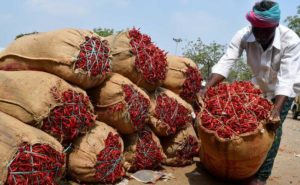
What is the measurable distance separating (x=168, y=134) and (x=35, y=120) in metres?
2.14

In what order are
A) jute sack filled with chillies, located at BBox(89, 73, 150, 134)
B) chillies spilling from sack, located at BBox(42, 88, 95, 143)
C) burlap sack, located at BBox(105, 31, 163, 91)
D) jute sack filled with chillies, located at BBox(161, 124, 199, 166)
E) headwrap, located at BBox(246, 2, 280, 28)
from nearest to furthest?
chillies spilling from sack, located at BBox(42, 88, 95, 143) → headwrap, located at BBox(246, 2, 280, 28) → jute sack filled with chillies, located at BBox(89, 73, 150, 134) → burlap sack, located at BBox(105, 31, 163, 91) → jute sack filled with chillies, located at BBox(161, 124, 199, 166)

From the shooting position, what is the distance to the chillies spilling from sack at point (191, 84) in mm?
5574

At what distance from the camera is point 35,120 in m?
3.52

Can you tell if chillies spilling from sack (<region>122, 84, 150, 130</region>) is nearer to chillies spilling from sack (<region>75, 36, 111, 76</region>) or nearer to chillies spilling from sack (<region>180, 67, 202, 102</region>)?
chillies spilling from sack (<region>75, 36, 111, 76</region>)

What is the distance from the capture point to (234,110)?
4.11 m

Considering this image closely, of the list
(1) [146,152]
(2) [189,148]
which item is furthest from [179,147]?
(1) [146,152]

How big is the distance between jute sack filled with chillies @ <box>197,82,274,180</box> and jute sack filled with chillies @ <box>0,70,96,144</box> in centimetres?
136

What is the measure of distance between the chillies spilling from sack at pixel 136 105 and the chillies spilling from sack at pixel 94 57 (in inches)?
15.2

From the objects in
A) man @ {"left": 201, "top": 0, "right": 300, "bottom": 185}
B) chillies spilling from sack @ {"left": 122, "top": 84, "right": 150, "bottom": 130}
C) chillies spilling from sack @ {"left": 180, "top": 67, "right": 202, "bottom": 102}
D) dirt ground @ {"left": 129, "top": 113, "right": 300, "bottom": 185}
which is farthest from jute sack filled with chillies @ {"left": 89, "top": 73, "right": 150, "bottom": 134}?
chillies spilling from sack @ {"left": 180, "top": 67, "right": 202, "bottom": 102}

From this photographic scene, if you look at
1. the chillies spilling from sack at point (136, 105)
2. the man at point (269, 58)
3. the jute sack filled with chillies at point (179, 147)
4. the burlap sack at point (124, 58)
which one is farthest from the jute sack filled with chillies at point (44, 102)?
the jute sack filled with chillies at point (179, 147)

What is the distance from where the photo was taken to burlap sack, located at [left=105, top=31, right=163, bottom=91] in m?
4.68

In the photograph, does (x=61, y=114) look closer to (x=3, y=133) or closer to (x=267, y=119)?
(x=3, y=133)

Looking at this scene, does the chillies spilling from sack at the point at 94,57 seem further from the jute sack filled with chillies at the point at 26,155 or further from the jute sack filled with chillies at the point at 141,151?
the jute sack filled with chillies at the point at 141,151

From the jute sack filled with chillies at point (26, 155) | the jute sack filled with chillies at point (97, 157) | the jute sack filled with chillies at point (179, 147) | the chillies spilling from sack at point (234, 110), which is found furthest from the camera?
the jute sack filled with chillies at point (179, 147)
